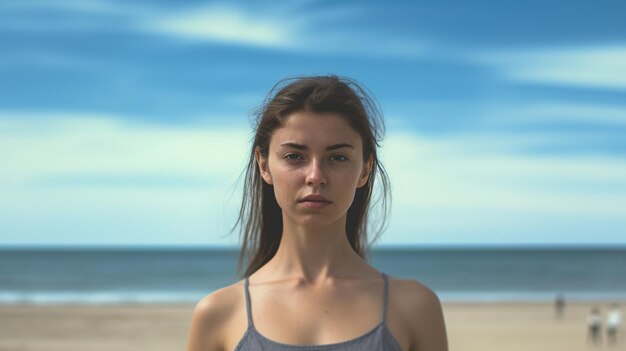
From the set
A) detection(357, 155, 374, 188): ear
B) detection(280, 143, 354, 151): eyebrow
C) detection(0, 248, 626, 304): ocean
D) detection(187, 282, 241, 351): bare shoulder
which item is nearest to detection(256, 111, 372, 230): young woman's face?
detection(280, 143, 354, 151): eyebrow

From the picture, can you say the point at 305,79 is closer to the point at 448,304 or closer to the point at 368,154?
the point at 368,154

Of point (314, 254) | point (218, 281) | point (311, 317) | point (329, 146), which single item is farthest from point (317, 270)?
point (218, 281)

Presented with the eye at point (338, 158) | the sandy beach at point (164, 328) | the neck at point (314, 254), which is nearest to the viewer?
the eye at point (338, 158)

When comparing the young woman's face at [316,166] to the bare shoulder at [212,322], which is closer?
the young woman's face at [316,166]

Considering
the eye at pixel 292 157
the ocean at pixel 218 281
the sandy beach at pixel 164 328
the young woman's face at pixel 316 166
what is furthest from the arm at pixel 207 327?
the ocean at pixel 218 281

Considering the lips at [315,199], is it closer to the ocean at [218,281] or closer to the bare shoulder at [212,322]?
the bare shoulder at [212,322]

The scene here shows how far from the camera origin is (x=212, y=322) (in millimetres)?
2660

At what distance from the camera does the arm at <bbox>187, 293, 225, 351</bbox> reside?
265 cm

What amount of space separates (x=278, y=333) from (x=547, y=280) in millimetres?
64104

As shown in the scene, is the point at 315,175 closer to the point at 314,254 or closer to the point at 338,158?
the point at 338,158

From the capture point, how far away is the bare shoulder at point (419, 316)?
2619mm

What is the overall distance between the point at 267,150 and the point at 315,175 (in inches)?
12.2

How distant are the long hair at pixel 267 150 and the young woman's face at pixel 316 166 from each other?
40 mm

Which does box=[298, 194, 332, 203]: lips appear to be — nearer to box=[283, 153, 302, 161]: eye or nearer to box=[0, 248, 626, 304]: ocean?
box=[283, 153, 302, 161]: eye
